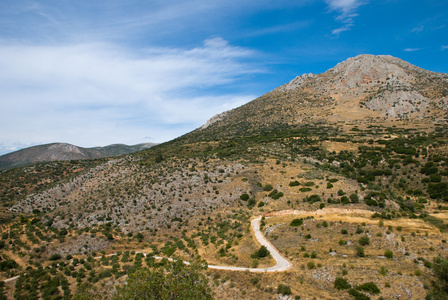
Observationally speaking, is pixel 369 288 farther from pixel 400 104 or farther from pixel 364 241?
pixel 400 104

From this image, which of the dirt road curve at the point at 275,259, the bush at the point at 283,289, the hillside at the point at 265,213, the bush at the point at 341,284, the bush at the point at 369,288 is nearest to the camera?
the bush at the point at 369,288

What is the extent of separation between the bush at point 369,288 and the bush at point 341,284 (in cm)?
79

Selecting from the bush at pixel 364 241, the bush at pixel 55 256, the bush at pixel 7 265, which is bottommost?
the bush at pixel 55 256

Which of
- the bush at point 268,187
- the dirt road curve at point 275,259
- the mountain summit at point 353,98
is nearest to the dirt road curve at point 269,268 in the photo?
the dirt road curve at point 275,259

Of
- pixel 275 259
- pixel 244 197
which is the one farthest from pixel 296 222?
pixel 244 197

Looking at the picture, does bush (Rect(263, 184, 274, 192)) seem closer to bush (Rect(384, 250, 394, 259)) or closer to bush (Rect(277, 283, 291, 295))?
bush (Rect(384, 250, 394, 259))

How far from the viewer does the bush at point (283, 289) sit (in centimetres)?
1877

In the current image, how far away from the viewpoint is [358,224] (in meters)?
27.9

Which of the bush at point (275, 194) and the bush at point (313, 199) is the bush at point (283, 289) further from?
the bush at point (275, 194)

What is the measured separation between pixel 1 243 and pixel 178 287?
4631cm

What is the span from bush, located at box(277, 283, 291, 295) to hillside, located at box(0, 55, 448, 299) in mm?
89

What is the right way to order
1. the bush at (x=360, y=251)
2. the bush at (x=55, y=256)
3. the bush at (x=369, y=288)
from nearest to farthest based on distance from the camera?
the bush at (x=369, y=288) < the bush at (x=360, y=251) < the bush at (x=55, y=256)

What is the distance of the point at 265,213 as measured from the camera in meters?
40.3

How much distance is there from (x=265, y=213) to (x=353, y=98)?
3811 inches
